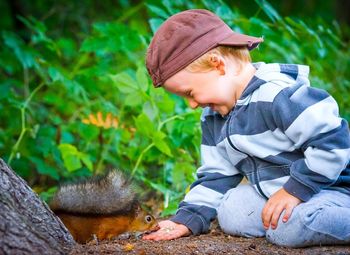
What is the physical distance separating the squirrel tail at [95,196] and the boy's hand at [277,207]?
27.6 inches

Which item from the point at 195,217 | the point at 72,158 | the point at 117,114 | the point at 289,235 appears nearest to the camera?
the point at 289,235

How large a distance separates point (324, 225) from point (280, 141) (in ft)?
1.23

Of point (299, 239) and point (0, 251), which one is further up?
point (0, 251)

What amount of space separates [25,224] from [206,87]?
0.91 metres

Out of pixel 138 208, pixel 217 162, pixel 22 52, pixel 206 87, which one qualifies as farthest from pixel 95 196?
pixel 22 52

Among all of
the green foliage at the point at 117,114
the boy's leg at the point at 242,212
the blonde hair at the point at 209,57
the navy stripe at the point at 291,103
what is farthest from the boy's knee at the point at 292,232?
the green foliage at the point at 117,114

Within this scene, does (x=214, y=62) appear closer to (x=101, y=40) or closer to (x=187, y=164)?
(x=187, y=164)

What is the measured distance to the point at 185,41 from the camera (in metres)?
2.68

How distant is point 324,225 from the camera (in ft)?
8.56

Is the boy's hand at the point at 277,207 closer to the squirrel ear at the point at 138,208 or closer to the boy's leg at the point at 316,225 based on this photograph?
the boy's leg at the point at 316,225

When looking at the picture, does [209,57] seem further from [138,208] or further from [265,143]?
[138,208]

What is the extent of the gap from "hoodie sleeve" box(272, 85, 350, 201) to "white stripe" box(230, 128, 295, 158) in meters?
0.06

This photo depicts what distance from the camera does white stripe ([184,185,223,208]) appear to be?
3.09 meters

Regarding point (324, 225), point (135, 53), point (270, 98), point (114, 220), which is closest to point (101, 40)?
point (135, 53)
